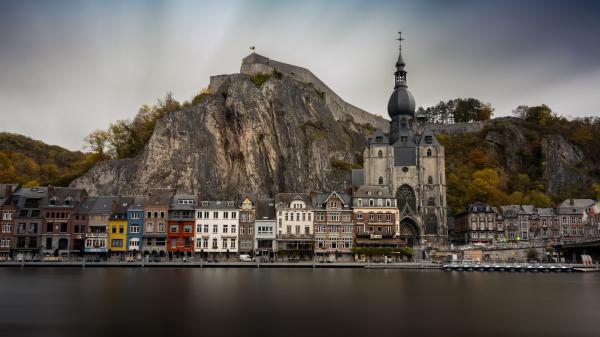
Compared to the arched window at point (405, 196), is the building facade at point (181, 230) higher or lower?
lower

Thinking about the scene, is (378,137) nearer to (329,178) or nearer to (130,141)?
(329,178)

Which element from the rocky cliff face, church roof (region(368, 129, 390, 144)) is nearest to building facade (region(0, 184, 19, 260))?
the rocky cliff face

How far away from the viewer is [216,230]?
7294 cm

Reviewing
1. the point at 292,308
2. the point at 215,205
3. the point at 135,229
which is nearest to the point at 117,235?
the point at 135,229

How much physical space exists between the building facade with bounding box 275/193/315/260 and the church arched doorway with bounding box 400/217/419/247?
1667 cm

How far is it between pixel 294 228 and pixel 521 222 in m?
37.4

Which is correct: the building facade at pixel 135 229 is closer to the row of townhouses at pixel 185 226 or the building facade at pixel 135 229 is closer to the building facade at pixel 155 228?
the row of townhouses at pixel 185 226

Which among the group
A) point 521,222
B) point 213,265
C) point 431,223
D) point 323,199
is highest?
point 323,199

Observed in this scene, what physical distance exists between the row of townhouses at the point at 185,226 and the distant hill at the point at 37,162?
17058 millimetres

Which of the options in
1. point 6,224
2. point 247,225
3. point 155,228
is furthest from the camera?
point 247,225

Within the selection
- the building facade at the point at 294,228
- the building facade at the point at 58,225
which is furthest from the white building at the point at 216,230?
the building facade at the point at 58,225

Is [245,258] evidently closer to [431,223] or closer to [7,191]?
[431,223]

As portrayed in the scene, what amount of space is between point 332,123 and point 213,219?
122 ft

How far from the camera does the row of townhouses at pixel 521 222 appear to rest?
85.8 m
